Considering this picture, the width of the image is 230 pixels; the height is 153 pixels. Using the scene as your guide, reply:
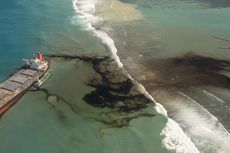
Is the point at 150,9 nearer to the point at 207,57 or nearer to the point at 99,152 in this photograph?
the point at 207,57

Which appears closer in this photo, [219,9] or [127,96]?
[127,96]

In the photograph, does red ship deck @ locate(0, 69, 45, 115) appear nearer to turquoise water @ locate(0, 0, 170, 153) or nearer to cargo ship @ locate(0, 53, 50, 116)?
cargo ship @ locate(0, 53, 50, 116)

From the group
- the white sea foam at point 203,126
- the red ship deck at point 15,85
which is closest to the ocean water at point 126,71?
the white sea foam at point 203,126

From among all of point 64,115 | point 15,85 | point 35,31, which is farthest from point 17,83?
point 35,31

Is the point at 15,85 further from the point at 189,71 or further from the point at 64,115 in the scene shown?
the point at 189,71

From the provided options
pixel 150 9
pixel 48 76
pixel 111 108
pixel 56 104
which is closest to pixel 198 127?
pixel 111 108

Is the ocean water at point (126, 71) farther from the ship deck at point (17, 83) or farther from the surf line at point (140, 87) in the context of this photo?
the ship deck at point (17, 83)

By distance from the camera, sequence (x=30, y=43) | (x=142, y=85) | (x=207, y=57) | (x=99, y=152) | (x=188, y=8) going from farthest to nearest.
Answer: (x=188, y=8) < (x=30, y=43) < (x=207, y=57) < (x=142, y=85) < (x=99, y=152)
